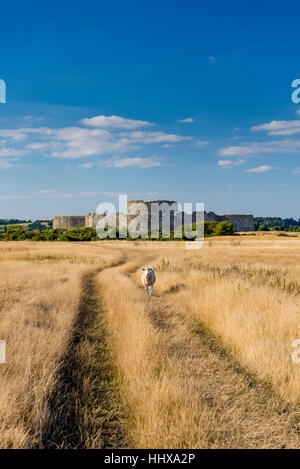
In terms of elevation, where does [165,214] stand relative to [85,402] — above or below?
above

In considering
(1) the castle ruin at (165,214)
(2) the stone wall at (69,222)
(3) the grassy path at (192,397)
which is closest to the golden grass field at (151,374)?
(3) the grassy path at (192,397)

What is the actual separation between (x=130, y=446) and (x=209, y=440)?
35.9 inches

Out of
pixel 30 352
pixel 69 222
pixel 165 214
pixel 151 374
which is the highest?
pixel 165 214

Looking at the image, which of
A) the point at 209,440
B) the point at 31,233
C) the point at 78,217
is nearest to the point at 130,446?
the point at 209,440

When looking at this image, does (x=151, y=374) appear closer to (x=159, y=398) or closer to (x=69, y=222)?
(x=159, y=398)

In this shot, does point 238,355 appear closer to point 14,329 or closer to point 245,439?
point 245,439

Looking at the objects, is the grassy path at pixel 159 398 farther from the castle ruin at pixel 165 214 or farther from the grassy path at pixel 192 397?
the castle ruin at pixel 165 214

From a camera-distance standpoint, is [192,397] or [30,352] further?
[30,352]

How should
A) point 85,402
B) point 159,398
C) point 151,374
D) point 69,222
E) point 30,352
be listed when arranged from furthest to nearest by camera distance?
point 69,222 → point 30,352 → point 151,374 → point 85,402 → point 159,398

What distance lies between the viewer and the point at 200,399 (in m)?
4.10

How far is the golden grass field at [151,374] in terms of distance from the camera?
3504 millimetres

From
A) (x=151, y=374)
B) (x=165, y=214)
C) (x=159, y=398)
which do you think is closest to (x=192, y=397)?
(x=159, y=398)

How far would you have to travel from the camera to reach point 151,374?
4.71 meters

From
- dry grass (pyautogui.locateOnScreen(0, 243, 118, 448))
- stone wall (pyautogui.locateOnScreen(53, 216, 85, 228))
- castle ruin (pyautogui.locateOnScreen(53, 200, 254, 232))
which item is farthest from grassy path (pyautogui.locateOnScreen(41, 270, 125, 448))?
stone wall (pyautogui.locateOnScreen(53, 216, 85, 228))
